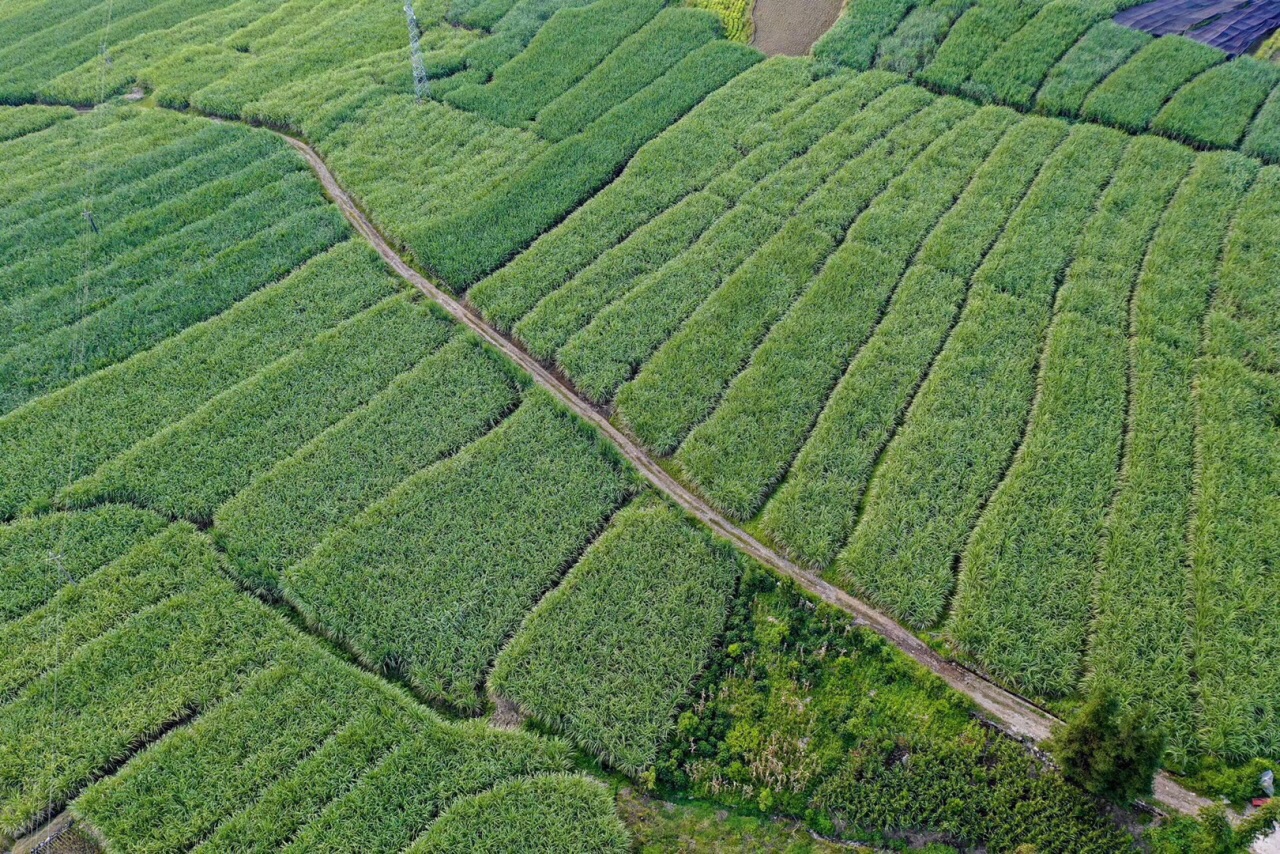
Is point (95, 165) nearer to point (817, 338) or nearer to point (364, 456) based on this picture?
point (364, 456)

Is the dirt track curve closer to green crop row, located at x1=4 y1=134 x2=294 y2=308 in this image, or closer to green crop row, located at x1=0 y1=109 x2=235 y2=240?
green crop row, located at x1=4 y1=134 x2=294 y2=308

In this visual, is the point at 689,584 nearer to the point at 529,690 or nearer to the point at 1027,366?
the point at 529,690

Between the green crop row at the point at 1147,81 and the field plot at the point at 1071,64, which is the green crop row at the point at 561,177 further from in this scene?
the green crop row at the point at 1147,81

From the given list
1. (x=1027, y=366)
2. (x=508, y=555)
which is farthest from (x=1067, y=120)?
(x=508, y=555)

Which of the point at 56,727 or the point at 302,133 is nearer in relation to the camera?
the point at 56,727

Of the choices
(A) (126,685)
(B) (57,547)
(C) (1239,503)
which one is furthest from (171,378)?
(C) (1239,503)

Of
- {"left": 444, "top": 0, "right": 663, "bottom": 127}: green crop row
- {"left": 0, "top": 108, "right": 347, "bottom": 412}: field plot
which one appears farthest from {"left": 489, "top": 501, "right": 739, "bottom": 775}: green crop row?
{"left": 444, "top": 0, "right": 663, "bottom": 127}: green crop row

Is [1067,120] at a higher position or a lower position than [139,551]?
higher
